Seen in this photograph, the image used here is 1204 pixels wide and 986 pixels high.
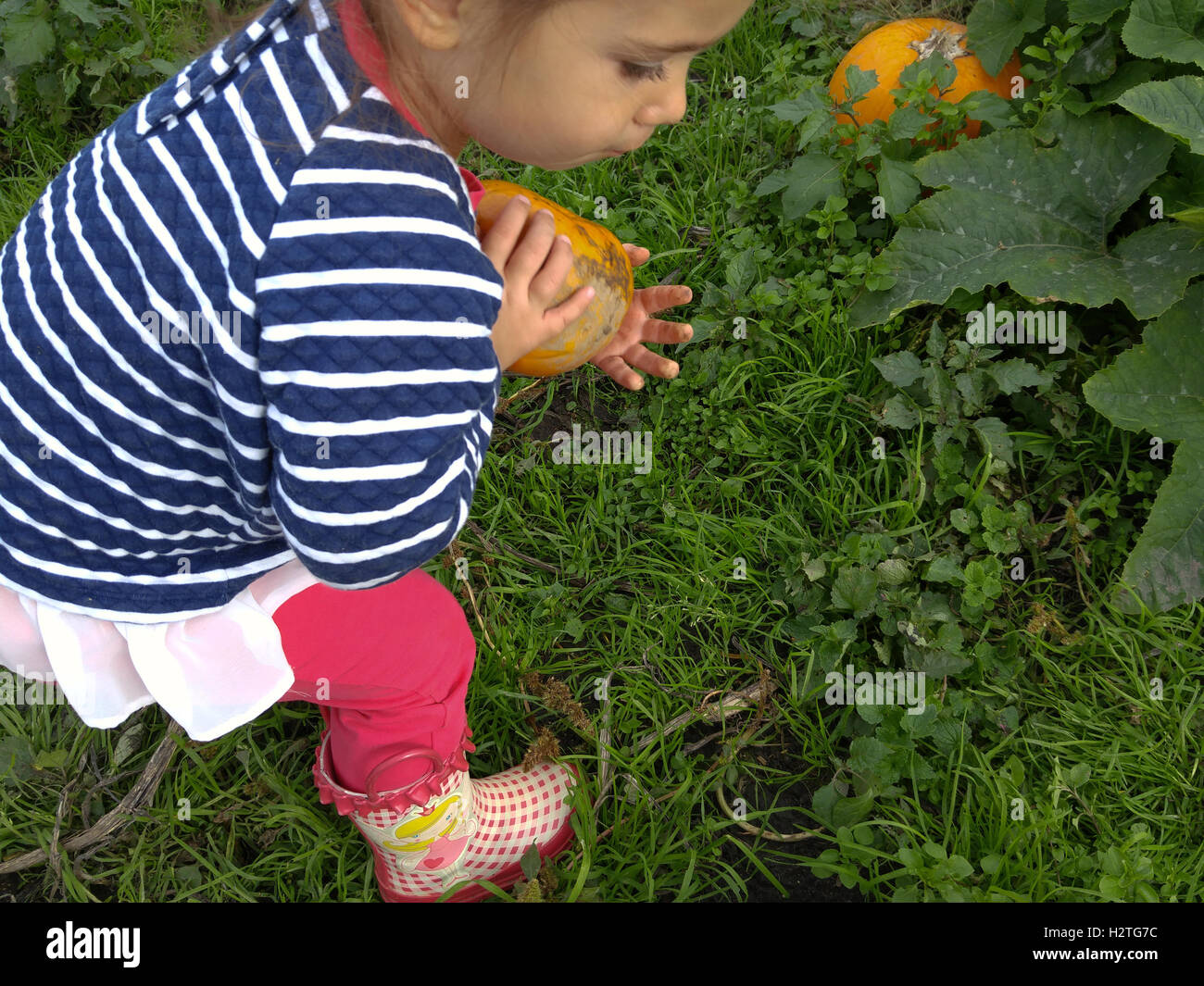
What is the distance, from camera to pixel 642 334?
7.52ft

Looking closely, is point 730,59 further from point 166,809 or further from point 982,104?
point 166,809

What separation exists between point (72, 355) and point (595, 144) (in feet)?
2.56

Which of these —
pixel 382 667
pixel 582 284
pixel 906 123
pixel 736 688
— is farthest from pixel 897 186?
pixel 382 667

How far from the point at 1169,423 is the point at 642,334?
124 centimetres

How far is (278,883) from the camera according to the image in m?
2.31

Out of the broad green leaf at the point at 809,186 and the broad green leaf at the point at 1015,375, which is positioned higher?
the broad green leaf at the point at 809,186

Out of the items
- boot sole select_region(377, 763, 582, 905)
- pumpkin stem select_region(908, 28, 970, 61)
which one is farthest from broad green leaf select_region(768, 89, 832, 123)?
boot sole select_region(377, 763, 582, 905)

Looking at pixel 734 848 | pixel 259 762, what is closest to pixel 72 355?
pixel 259 762

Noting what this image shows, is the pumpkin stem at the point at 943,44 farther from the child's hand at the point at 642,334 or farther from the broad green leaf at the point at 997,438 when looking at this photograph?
the child's hand at the point at 642,334

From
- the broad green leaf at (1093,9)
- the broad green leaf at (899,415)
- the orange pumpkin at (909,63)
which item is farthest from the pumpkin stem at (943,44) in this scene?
the broad green leaf at (899,415)

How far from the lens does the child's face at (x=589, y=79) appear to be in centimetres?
128

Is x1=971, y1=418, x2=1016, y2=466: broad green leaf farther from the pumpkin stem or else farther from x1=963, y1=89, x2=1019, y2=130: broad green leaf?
the pumpkin stem

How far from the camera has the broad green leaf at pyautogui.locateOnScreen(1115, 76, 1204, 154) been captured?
2373mm

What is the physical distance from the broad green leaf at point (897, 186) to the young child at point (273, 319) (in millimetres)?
1420
